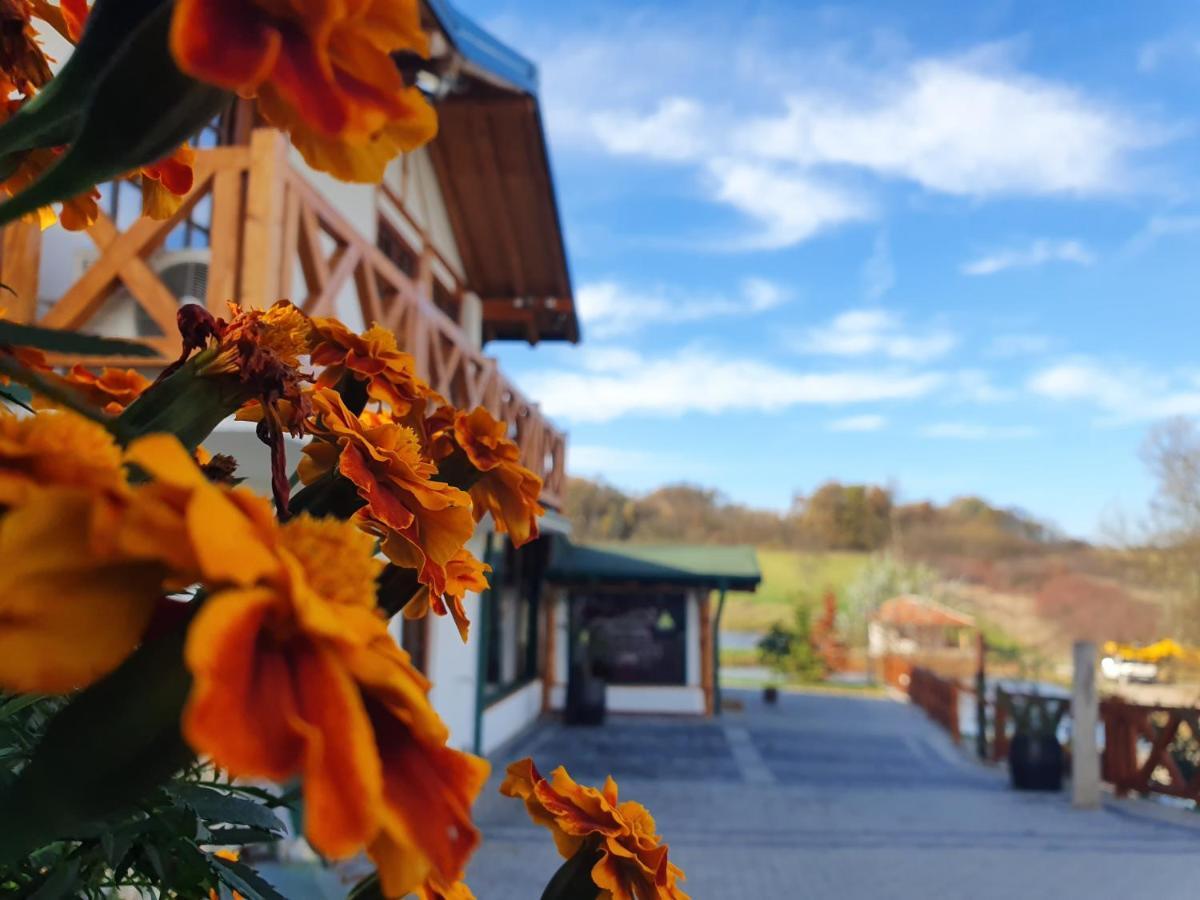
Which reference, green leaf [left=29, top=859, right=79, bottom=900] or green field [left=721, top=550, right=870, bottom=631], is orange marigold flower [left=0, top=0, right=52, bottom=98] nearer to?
green leaf [left=29, top=859, right=79, bottom=900]

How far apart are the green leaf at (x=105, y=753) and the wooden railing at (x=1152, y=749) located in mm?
11436

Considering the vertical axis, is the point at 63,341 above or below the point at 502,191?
below

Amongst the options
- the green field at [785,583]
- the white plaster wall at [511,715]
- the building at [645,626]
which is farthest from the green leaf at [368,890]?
the green field at [785,583]

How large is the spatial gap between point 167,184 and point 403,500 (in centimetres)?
27

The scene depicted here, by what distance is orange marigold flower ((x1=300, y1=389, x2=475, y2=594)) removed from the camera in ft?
1.95

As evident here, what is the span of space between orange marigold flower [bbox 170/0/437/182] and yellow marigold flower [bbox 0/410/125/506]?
0.13 meters

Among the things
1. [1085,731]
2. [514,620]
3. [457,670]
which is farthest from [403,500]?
[514,620]

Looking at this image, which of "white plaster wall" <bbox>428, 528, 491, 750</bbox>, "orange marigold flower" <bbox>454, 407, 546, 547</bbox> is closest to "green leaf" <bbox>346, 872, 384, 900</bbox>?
"orange marigold flower" <bbox>454, 407, 546, 547</bbox>

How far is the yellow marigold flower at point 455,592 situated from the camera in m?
0.70

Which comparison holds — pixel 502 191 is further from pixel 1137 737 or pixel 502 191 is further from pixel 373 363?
pixel 373 363

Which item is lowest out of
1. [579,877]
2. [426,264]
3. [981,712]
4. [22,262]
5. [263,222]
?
[981,712]

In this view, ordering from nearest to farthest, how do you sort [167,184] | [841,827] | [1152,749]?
[167,184] → [841,827] → [1152,749]

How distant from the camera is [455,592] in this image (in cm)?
71

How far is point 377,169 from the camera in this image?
390 millimetres
